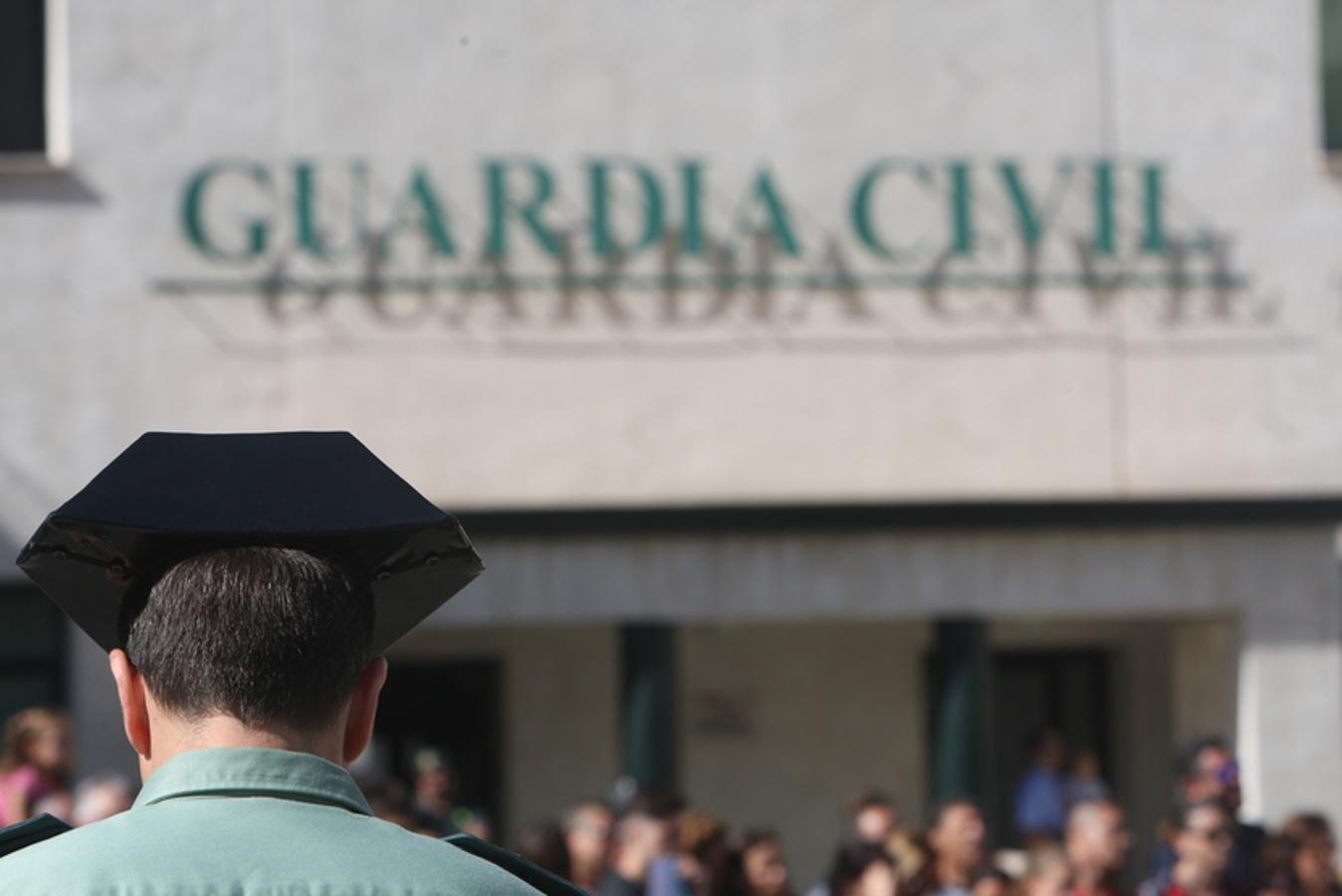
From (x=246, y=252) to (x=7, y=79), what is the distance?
1.73 meters

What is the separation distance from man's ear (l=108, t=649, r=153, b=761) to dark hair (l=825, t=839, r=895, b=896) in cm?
736

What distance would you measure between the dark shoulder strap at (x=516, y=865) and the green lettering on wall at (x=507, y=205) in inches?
476

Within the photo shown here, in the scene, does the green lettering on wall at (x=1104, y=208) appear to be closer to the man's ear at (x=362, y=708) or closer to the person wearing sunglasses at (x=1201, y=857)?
the person wearing sunglasses at (x=1201, y=857)

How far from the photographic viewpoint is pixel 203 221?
13.8m

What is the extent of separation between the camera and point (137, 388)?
13.8 metres

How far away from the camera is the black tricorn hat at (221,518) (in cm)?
200

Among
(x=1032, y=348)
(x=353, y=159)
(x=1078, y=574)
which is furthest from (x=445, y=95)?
(x=1078, y=574)

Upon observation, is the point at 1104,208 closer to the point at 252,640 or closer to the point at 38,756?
the point at 38,756

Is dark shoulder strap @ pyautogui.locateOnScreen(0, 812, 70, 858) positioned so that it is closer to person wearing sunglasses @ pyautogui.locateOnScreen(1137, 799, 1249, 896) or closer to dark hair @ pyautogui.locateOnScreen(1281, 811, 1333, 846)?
person wearing sunglasses @ pyautogui.locateOnScreen(1137, 799, 1249, 896)

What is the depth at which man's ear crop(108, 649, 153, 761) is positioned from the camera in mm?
Result: 2000

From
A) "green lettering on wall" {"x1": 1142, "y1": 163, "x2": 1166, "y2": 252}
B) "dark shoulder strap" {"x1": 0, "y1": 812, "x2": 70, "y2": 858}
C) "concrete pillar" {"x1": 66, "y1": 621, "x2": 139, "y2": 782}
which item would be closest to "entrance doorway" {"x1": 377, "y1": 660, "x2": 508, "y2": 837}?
"concrete pillar" {"x1": 66, "y1": 621, "x2": 139, "y2": 782}

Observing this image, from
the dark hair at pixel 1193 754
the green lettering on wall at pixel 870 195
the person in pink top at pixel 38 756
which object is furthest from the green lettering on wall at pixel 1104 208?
the person in pink top at pixel 38 756

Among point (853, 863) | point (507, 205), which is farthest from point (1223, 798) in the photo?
point (507, 205)

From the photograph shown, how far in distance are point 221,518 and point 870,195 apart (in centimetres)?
1234
